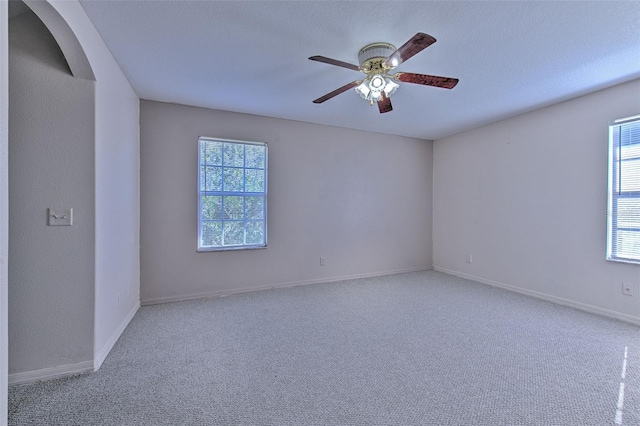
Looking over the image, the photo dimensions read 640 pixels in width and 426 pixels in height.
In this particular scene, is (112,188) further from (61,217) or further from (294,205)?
(294,205)

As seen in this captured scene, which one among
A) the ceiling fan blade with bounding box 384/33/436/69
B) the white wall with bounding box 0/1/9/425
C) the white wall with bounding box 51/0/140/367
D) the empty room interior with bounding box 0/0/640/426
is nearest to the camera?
the white wall with bounding box 0/1/9/425

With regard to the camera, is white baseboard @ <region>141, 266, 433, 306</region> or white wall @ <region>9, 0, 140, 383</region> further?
white baseboard @ <region>141, 266, 433, 306</region>

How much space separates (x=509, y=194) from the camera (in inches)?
153

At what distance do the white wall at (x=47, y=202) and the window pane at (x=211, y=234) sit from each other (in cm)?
164

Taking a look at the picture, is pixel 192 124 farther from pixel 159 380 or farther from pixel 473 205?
pixel 473 205

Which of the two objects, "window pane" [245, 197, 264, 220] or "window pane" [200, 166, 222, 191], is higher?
"window pane" [200, 166, 222, 191]

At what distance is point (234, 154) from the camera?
3711 mm

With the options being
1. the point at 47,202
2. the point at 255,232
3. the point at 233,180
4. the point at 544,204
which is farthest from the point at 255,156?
the point at 544,204

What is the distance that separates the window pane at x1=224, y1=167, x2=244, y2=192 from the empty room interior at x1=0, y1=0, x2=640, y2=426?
0.08 feet

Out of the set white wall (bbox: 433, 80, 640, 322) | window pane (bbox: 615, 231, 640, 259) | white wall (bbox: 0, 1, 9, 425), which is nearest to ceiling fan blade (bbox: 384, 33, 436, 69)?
white wall (bbox: 0, 1, 9, 425)

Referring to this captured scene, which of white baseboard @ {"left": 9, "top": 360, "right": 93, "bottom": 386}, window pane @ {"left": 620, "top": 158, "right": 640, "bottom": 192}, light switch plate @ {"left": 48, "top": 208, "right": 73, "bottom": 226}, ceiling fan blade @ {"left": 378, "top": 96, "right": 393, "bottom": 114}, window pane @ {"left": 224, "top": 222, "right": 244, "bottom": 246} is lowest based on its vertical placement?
white baseboard @ {"left": 9, "top": 360, "right": 93, "bottom": 386}

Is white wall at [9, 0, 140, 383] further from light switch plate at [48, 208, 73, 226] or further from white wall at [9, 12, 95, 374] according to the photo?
light switch plate at [48, 208, 73, 226]

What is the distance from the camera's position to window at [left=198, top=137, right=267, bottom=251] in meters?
3.56

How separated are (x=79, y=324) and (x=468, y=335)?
118 inches
